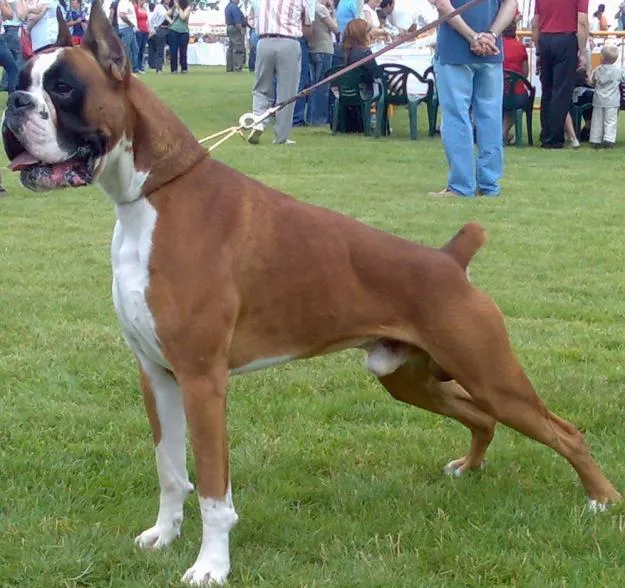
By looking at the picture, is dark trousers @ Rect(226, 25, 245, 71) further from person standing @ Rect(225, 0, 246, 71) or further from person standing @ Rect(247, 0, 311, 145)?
person standing @ Rect(247, 0, 311, 145)

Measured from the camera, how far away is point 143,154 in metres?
3.47

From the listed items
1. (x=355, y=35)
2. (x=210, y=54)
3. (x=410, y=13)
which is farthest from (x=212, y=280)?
(x=210, y=54)

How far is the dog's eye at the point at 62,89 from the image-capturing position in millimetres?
3229

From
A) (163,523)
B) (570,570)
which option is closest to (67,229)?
(163,523)

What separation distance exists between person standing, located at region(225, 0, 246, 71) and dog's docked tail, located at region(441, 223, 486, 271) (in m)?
34.6

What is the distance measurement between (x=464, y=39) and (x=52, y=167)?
7.39 metres

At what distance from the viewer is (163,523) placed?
3.91 meters

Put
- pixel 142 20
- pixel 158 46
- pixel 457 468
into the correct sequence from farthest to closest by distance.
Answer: pixel 158 46
pixel 142 20
pixel 457 468

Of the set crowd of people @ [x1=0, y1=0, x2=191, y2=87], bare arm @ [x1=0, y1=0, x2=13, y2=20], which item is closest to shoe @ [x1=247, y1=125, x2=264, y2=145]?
crowd of people @ [x1=0, y1=0, x2=191, y2=87]

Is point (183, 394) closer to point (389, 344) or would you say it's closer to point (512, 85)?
point (389, 344)

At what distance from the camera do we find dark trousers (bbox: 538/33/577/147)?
603 inches

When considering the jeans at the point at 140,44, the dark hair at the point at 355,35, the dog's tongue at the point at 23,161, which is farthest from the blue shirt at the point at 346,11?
the dog's tongue at the point at 23,161

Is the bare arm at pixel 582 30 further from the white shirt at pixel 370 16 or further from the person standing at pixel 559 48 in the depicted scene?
the white shirt at pixel 370 16

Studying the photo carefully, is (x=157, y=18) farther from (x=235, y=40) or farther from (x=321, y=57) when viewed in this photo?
(x=321, y=57)
